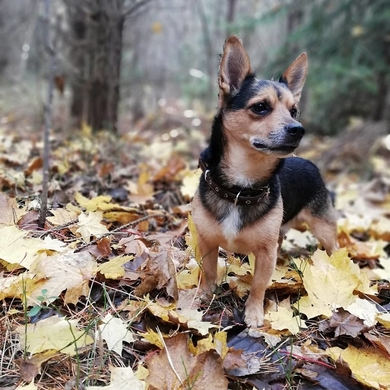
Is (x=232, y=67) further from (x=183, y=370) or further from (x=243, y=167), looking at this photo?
(x=183, y=370)

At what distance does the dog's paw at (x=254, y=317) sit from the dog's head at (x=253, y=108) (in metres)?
0.95

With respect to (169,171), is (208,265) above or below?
above

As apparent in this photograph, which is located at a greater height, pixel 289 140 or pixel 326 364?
pixel 289 140

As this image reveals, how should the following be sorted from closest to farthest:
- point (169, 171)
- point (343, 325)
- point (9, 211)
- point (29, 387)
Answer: point (29, 387)
point (343, 325)
point (9, 211)
point (169, 171)

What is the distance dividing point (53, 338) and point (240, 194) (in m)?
1.35

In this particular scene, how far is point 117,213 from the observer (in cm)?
353

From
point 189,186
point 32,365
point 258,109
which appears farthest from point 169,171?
point 32,365

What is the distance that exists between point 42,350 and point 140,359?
18.6 inches

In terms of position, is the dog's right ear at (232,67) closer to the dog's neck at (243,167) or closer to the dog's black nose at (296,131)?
the dog's neck at (243,167)

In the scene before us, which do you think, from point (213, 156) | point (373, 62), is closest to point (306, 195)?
point (213, 156)

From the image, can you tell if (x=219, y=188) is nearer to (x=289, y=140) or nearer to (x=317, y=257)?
(x=289, y=140)

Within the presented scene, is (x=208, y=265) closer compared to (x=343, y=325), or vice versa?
(x=343, y=325)

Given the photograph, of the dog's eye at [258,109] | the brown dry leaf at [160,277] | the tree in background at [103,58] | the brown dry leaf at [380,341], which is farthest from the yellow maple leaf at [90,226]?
the tree in background at [103,58]

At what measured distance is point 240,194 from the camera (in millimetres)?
2768
